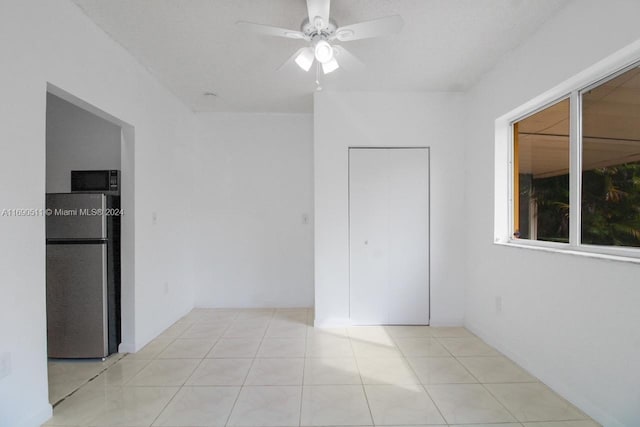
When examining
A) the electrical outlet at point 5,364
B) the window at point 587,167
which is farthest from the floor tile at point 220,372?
the window at point 587,167

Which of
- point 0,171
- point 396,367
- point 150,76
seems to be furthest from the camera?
point 150,76

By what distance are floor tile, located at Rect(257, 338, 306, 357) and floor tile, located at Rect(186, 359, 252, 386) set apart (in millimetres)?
219

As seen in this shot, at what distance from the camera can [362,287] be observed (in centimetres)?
342

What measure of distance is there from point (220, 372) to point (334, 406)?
979 mm

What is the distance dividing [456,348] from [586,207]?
5.20 feet

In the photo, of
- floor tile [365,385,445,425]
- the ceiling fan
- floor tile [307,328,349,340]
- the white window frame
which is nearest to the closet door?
floor tile [307,328,349,340]

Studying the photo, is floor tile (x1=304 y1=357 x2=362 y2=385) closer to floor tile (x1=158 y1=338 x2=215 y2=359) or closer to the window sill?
floor tile (x1=158 y1=338 x2=215 y2=359)

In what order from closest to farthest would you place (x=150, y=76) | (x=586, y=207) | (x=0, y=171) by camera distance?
(x=0, y=171) < (x=586, y=207) < (x=150, y=76)

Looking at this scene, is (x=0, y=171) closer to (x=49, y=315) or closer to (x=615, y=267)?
(x=49, y=315)

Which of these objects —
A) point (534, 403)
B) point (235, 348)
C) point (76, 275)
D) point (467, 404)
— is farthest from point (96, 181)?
point (534, 403)

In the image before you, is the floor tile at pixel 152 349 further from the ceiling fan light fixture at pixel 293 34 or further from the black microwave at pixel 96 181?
the ceiling fan light fixture at pixel 293 34

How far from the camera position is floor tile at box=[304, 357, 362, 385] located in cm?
227

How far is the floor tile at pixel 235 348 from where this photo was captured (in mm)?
Result: 2738

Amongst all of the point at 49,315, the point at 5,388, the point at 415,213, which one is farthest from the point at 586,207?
the point at 49,315
